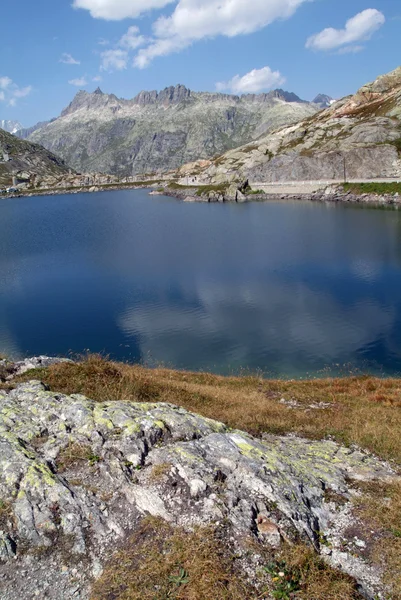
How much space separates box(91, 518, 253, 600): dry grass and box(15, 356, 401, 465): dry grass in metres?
6.65

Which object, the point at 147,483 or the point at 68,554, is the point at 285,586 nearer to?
the point at 147,483

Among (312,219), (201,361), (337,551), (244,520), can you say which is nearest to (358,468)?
(337,551)

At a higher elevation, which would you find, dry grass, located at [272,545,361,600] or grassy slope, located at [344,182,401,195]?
grassy slope, located at [344,182,401,195]

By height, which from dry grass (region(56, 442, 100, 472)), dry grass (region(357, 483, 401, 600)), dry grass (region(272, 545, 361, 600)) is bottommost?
dry grass (region(357, 483, 401, 600))

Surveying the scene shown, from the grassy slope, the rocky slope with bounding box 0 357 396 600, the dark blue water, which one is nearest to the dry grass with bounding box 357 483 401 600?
the rocky slope with bounding box 0 357 396 600

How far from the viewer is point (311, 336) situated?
40.7 metres

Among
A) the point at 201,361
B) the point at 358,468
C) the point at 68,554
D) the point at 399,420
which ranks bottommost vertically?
the point at 201,361

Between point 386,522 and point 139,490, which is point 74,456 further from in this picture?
point 386,522

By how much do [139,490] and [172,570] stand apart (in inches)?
85.2

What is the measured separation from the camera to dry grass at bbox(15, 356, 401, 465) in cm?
1600

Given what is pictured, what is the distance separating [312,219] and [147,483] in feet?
396

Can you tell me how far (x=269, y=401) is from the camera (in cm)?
2250

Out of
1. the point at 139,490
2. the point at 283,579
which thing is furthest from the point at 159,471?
the point at 283,579

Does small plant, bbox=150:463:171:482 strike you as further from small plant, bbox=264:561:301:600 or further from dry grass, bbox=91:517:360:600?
small plant, bbox=264:561:301:600
